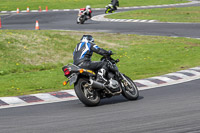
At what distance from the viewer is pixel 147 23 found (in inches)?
1318

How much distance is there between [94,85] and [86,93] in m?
0.23

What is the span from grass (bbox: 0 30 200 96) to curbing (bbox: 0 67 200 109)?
0.65m

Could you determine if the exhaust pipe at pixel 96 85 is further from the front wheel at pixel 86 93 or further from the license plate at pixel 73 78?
the license plate at pixel 73 78

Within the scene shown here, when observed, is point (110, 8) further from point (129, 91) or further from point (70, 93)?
point (129, 91)

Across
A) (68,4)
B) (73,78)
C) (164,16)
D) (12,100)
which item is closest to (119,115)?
(73,78)

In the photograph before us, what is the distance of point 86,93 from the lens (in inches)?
376

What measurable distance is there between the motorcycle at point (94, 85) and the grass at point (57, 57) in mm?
2370

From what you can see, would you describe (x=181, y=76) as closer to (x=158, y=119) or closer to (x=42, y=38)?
(x=158, y=119)

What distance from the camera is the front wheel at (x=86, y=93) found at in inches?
367

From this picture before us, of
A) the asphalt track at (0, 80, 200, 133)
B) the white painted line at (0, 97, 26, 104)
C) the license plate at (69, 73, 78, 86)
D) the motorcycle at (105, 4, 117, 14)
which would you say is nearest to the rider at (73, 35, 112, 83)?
the license plate at (69, 73, 78, 86)

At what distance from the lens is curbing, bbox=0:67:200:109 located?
10305 millimetres

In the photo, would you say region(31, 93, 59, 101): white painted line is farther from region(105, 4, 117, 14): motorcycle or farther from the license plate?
region(105, 4, 117, 14): motorcycle

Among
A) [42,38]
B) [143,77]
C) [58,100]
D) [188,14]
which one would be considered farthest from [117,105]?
[188,14]

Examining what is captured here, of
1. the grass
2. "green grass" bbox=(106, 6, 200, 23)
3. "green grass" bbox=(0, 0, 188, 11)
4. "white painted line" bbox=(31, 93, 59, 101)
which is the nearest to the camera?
"white painted line" bbox=(31, 93, 59, 101)
